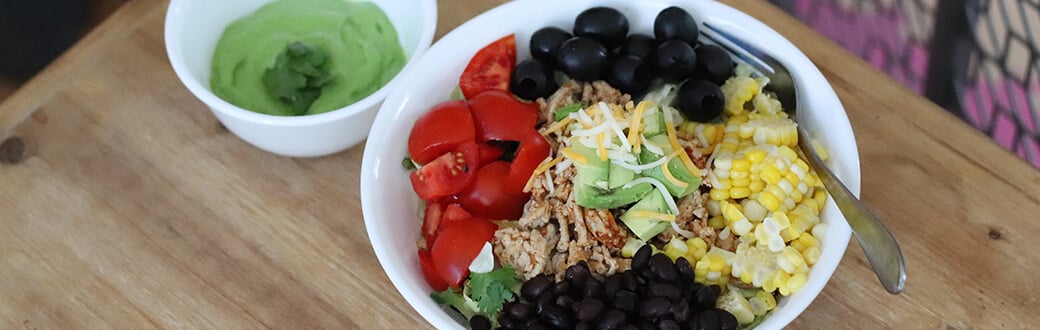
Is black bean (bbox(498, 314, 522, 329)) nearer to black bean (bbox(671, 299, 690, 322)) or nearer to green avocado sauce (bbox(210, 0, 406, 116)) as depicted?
black bean (bbox(671, 299, 690, 322))

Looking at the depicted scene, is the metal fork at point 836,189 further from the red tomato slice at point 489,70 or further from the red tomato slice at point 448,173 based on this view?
the red tomato slice at point 448,173

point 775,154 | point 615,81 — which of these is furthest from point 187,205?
point 775,154

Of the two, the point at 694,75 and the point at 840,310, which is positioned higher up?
the point at 694,75

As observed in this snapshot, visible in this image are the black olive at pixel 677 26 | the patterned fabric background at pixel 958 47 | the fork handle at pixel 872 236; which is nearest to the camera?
the fork handle at pixel 872 236

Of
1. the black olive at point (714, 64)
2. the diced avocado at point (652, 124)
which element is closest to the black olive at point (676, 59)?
the black olive at point (714, 64)

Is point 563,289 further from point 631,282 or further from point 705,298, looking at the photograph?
point 705,298

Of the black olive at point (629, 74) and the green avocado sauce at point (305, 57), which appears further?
the green avocado sauce at point (305, 57)

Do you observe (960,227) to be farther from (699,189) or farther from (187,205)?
(187,205)

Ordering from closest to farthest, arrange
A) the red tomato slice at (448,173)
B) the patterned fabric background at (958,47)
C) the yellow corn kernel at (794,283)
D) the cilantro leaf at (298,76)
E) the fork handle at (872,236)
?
the fork handle at (872,236), the yellow corn kernel at (794,283), the red tomato slice at (448,173), the cilantro leaf at (298,76), the patterned fabric background at (958,47)
